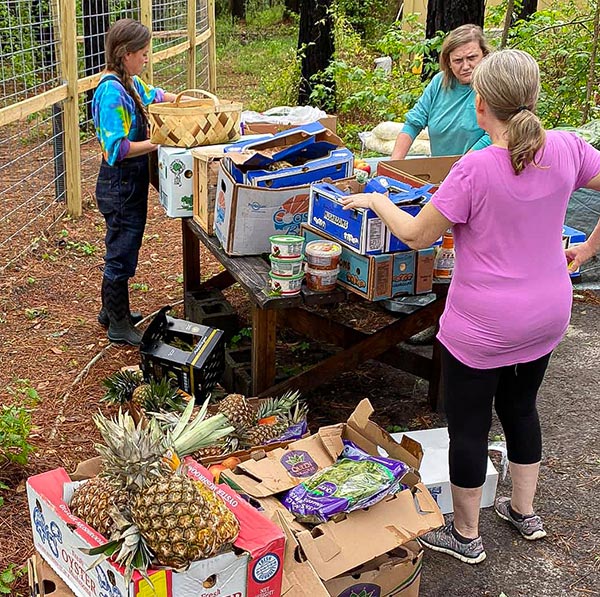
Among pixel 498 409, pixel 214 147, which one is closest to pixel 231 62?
pixel 214 147

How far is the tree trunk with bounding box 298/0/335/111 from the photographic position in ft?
36.5

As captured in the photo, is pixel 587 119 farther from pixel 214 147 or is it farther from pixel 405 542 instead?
pixel 405 542

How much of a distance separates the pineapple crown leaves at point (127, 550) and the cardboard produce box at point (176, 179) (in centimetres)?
279

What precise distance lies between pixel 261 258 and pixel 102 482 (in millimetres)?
1876

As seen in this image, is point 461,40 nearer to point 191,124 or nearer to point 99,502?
point 191,124

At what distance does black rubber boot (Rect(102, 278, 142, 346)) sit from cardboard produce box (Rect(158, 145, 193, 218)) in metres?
0.68

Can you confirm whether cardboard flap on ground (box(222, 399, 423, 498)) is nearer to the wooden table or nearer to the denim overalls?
the wooden table

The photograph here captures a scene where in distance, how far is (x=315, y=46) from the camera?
1133 cm

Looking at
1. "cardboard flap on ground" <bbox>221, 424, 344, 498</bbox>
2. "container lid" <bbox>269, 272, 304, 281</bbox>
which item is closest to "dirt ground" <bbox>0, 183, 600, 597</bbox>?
"cardboard flap on ground" <bbox>221, 424, 344, 498</bbox>

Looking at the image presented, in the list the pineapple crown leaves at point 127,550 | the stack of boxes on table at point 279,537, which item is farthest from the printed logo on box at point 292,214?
the pineapple crown leaves at point 127,550

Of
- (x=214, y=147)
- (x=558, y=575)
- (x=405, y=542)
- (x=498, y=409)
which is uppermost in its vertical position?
(x=214, y=147)

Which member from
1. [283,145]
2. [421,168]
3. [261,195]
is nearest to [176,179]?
[283,145]

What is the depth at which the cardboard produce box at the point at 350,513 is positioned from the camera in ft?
9.04

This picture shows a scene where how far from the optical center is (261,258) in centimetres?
417
